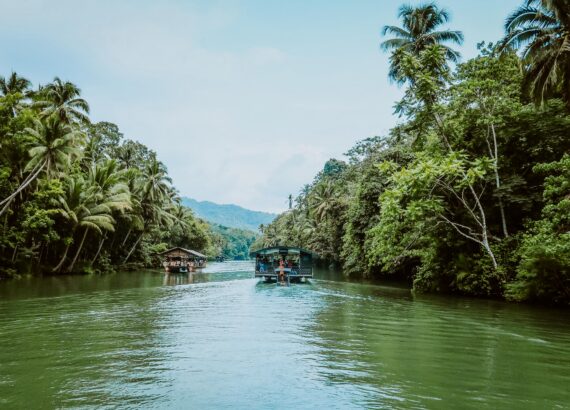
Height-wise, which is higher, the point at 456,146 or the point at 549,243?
the point at 456,146

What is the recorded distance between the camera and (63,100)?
31516mm

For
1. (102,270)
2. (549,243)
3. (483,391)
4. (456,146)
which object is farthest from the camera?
(102,270)

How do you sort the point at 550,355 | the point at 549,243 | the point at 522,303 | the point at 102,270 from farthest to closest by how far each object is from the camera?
the point at 102,270 < the point at 522,303 < the point at 549,243 < the point at 550,355

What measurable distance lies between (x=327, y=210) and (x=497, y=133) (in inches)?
1067

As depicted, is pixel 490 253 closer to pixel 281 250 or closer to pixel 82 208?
pixel 281 250

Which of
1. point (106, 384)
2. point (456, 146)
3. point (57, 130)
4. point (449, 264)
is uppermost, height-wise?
point (57, 130)

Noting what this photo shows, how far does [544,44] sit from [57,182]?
27.2 m

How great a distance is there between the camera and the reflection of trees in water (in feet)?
18.3

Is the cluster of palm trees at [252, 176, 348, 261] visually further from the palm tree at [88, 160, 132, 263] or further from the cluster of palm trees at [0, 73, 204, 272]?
the palm tree at [88, 160, 132, 263]

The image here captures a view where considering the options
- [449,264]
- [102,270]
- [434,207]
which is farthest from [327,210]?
[434,207]

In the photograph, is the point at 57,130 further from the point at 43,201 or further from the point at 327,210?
the point at 327,210

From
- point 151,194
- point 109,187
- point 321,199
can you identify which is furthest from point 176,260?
point 321,199

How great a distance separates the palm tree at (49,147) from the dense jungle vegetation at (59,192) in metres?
0.05

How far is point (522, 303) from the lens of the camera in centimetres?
1533
